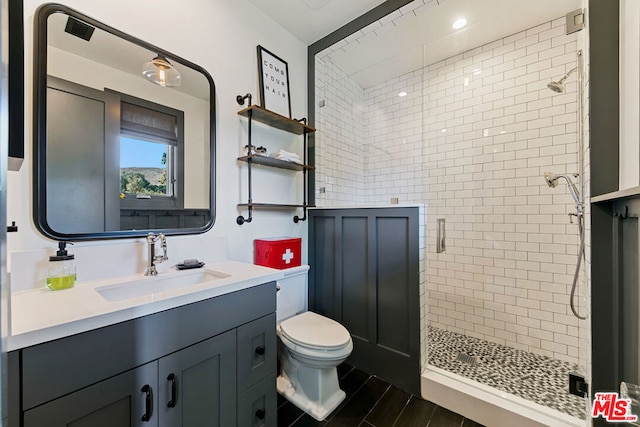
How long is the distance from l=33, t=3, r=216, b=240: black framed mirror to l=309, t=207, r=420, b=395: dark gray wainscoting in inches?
40.1

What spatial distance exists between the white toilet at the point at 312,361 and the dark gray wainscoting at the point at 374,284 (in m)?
0.36

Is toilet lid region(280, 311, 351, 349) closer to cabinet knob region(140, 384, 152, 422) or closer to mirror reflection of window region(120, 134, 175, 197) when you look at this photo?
cabinet knob region(140, 384, 152, 422)

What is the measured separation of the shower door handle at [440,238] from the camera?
7.97 feet

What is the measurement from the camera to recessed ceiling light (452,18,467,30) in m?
1.98

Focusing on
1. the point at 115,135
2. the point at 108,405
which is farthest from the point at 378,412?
the point at 115,135

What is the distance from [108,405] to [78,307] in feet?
1.00

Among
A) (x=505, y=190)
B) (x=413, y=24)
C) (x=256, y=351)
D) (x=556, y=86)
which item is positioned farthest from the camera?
(x=505, y=190)

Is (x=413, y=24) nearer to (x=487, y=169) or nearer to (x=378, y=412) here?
(x=487, y=169)

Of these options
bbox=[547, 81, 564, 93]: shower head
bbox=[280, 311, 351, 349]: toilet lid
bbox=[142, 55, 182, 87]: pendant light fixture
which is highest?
bbox=[547, 81, 564, 93]: shower head

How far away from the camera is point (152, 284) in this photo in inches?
45.9

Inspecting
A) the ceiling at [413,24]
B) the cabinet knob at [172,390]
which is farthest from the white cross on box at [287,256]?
the ceiling at [413,24]

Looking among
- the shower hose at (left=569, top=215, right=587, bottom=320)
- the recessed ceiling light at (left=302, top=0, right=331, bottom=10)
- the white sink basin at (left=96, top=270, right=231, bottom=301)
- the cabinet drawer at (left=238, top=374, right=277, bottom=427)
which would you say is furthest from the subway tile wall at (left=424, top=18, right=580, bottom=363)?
the white sink basin at (left=96, top=270, right=231, bottom=301)

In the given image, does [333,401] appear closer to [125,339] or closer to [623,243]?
[125,339]

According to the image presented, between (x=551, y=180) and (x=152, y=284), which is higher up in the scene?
(x=551, y=180)
